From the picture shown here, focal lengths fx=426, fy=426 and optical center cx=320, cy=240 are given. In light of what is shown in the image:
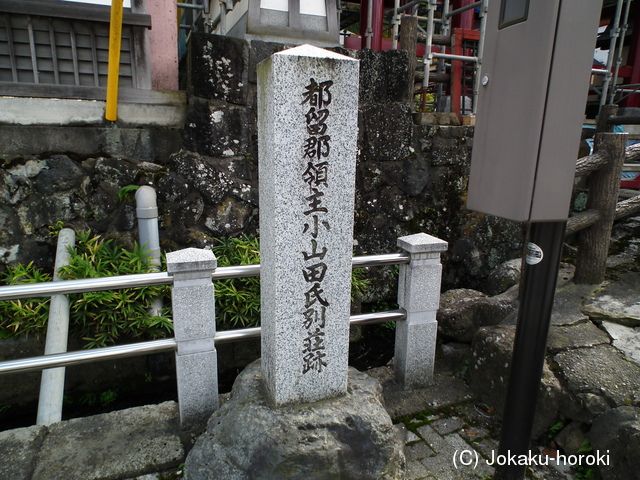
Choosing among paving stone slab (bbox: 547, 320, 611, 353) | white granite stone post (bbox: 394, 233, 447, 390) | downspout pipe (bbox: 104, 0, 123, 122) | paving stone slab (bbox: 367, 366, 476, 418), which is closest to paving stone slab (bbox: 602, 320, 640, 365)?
paving stone slab (bbox: 547, 320, 611, 353)

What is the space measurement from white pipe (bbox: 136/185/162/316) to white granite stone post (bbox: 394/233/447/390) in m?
2.56

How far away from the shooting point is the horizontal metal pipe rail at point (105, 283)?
234 centimetres

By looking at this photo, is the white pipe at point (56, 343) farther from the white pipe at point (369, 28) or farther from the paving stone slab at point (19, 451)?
the white pipe at point (369, 28)

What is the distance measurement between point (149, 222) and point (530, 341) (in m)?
3.69

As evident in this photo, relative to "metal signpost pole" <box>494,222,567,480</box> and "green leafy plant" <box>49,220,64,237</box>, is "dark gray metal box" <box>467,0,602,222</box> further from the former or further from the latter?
"green leafy plant" <box>49,220,64,237</box>

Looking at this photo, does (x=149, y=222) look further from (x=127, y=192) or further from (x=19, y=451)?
(x=19, y=451)

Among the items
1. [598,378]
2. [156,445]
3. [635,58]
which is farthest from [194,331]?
[635,58]

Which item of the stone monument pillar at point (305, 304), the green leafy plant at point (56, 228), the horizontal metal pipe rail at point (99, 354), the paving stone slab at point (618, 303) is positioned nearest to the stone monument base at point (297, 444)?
the stone monument pillar at point (305, 304)

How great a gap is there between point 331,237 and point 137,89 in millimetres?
3520

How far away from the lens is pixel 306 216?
7.47 ft

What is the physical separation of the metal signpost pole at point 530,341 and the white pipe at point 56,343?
119 inches

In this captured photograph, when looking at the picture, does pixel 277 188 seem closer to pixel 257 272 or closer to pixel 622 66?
pixel 257 272

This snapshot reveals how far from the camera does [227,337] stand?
2.89 metres

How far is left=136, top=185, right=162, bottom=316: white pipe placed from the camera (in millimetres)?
4379
